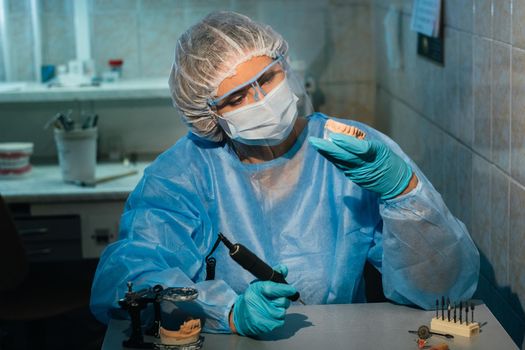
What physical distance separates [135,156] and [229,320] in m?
2.15

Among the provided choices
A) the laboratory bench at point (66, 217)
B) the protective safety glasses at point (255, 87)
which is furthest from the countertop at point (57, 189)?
the protective safety glasses at point (255, 87)

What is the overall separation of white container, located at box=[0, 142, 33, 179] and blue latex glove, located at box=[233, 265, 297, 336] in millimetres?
2046

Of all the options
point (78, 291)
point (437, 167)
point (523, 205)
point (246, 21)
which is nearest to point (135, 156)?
point (78, 291)

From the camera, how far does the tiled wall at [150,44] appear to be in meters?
3.79

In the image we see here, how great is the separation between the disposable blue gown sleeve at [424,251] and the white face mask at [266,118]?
1.03 feet

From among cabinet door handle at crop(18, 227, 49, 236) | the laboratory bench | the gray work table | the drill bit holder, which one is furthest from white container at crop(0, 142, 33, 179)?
the drill bit holder

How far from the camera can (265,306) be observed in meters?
1.67

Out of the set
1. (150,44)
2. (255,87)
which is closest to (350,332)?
(255,87)

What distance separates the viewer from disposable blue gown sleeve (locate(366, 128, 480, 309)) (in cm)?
177

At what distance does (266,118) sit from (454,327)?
0.61 metres

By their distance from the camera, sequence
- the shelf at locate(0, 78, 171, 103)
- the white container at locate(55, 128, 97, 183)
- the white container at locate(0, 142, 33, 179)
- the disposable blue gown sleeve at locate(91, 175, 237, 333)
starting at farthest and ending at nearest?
1. the shelf at locate(0, 78, 171, 103)
2. the white container at locate(0, 142, 33, 179)
3. the white container at locate(55, 128, 97, 183)
4. the disposable blue gown sleeve at locate(91, 175, 237, 333)

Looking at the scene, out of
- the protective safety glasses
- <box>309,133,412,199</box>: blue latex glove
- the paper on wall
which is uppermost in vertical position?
the paper on wall

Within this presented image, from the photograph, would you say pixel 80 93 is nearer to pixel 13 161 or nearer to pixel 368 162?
pixel 13 161

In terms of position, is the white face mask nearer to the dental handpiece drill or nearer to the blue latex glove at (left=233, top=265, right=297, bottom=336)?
the dental handpiece drill
